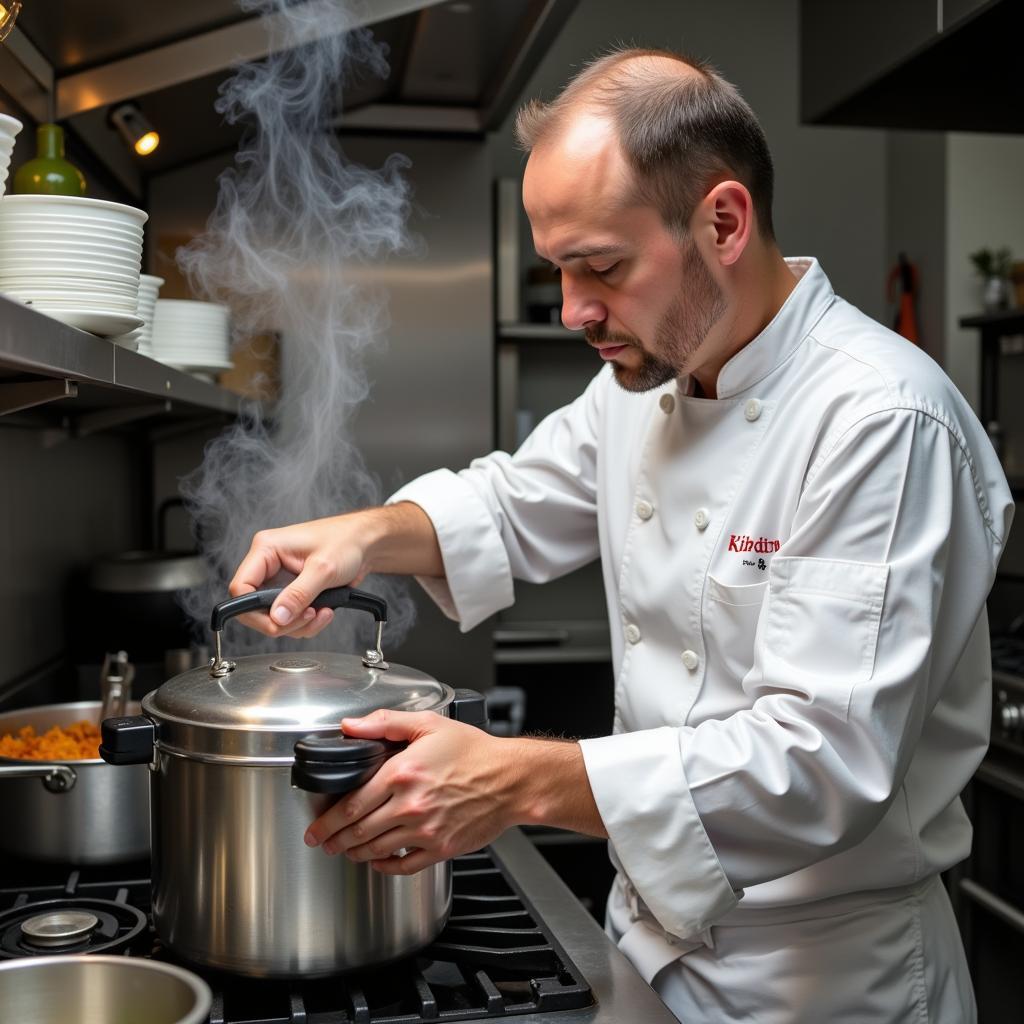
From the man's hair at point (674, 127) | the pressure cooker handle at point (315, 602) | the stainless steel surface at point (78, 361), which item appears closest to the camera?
the stainless steel surface at point (78, 361)

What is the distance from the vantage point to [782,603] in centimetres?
109

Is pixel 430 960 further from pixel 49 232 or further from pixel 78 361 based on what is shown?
pixel 49 232

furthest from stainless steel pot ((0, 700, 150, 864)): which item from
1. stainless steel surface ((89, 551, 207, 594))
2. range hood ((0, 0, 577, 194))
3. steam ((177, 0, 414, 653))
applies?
steam ((177, 0, 414, 653))

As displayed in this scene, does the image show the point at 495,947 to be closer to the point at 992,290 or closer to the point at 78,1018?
the point at 78,1018

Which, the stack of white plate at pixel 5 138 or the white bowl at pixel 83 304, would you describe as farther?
the white bowl at pixel 83 304

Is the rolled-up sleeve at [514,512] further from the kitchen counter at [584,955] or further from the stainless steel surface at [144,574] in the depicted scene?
the stainless steel surface at [144,574]

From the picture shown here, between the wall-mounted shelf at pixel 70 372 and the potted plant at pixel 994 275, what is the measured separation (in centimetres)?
262

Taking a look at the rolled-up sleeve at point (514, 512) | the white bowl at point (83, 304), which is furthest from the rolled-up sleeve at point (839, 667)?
the white bowl at point (83, 304)

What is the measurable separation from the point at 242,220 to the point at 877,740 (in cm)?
250

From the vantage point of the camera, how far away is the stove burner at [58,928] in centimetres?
111

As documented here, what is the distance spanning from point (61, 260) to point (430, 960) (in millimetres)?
747

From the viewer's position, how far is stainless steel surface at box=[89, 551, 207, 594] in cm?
202

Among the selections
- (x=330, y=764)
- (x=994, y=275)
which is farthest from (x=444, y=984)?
(x=994, y=275)

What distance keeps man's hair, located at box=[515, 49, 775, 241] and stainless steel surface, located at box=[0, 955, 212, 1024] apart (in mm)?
847
